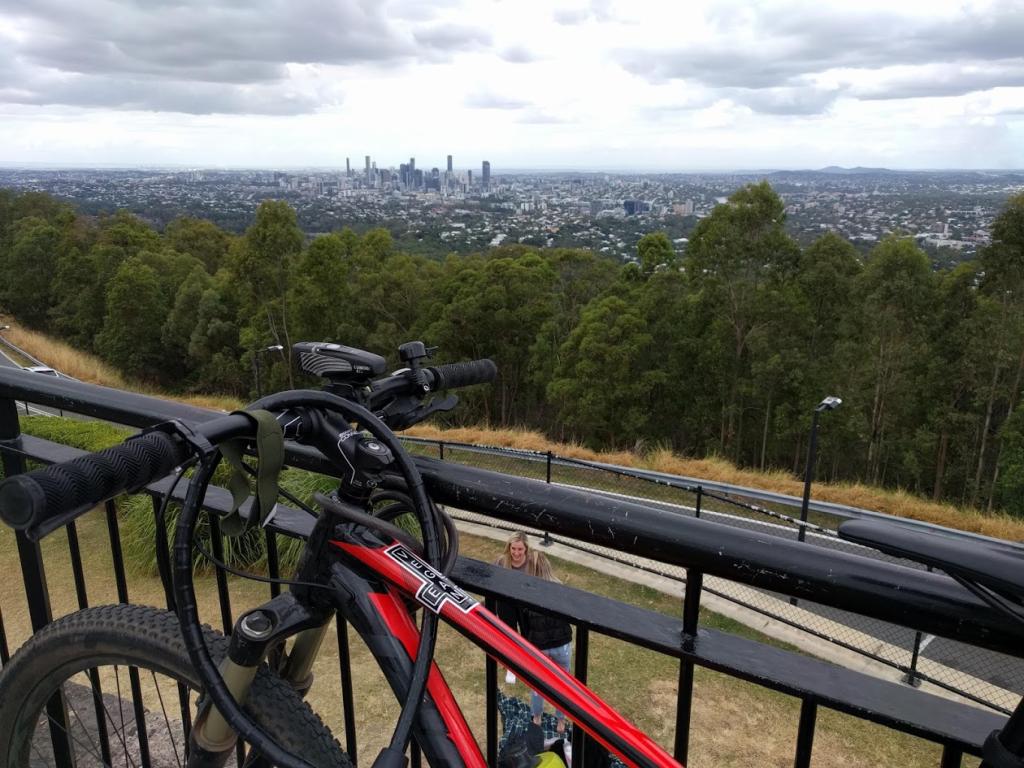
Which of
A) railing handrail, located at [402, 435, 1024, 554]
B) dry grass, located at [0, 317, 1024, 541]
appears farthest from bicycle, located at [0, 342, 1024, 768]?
dry grass, located at [0, 317, 1024, 541]

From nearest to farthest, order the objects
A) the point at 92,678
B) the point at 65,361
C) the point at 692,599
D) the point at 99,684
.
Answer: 1. the point at 692,599
2. the point at 92,678
3. the point at 99,684
4. the point at 65,361

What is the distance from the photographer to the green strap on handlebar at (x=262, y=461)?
3.98 ft

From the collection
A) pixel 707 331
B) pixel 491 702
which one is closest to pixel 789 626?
pixel 491 702

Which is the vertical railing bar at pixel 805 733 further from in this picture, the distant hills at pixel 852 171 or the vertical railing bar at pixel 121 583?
the distant hills at pixel 852 171

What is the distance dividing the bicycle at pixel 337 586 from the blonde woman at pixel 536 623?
0.16 m

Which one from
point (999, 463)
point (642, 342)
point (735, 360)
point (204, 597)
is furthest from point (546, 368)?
point (204, 597)

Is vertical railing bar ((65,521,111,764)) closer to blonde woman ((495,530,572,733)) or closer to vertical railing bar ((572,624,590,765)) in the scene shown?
blonde woman ((495,530,572,733))

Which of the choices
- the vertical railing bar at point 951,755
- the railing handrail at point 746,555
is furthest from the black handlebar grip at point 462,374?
the vertical railing bar at point 951,755

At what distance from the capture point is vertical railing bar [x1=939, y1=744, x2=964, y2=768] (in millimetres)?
1206

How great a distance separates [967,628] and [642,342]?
28.6 m

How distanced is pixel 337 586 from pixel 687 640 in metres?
0.66

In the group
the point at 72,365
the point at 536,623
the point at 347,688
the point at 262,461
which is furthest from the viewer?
the point at 72,365

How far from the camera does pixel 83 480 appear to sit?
1087 millimetres

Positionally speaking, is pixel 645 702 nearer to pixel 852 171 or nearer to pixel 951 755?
pixel 951 755
